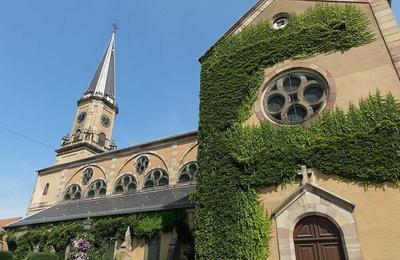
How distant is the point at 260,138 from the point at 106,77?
126 feet

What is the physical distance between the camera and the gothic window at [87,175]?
29.3 metres

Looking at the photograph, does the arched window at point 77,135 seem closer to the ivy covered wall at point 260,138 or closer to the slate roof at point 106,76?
the slate roof at point 106,76

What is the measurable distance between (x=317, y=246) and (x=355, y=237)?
108 centimetres

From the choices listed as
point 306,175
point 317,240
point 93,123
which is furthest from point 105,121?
point 317,240

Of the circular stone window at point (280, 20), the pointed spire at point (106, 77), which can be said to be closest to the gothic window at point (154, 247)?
the circular stone window at point (280, 20)

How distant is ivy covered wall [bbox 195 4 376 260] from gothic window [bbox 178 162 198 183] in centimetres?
1056

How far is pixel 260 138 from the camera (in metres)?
11.4

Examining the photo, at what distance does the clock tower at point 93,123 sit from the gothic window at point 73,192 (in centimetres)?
667

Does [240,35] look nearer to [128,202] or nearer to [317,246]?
[317,246]

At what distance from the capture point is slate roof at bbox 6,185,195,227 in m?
19.3

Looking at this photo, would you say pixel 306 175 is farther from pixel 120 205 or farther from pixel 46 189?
pixel 46 189

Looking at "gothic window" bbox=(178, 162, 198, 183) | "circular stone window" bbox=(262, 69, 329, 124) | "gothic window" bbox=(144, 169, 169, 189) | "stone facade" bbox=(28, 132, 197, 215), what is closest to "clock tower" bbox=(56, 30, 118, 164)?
"stone facade" bbox=(28, 132, 197, 215)

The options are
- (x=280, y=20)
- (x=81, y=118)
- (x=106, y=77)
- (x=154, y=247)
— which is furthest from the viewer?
(x=106, y=77)

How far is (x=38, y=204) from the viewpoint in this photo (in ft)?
104
